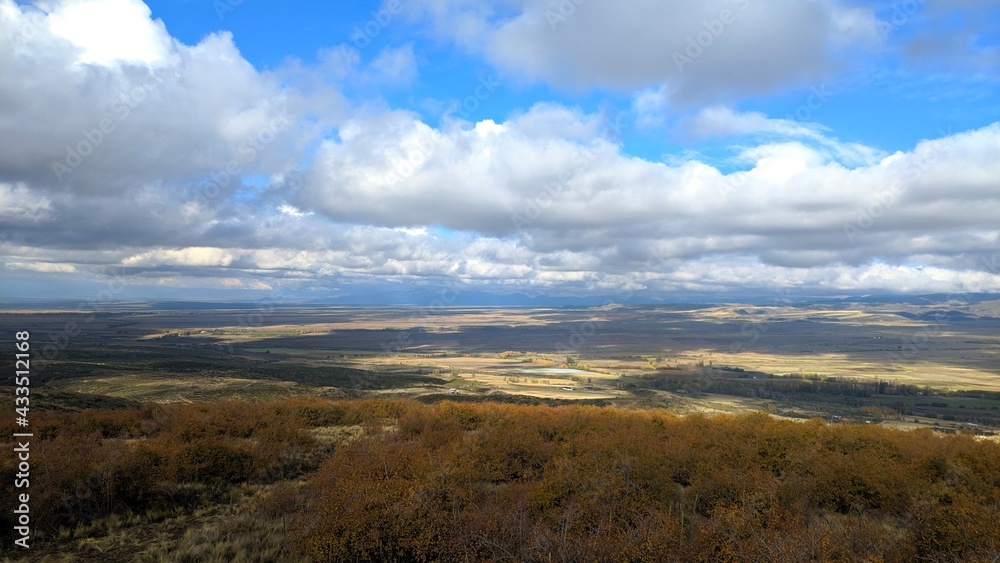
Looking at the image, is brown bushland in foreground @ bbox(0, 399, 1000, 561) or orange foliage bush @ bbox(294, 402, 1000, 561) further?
brown bushland in foreground @ bbox(0, 399, 1000, 561)

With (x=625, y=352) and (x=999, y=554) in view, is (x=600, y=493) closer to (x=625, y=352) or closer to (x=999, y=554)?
Result: (x=999, y=554)

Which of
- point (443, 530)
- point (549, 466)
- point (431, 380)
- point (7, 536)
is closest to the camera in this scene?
point (443, 530)

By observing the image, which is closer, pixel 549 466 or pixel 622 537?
pixel 622 537

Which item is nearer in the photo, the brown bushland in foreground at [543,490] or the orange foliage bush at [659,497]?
the orange foliage bush at [659,497]

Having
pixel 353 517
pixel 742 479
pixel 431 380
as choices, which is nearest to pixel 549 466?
pixel 742 479

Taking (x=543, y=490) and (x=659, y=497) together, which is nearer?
(x=543, y=490)

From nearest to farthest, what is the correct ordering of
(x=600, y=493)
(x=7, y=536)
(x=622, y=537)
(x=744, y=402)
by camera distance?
(x=622, y=537) → (x=7, y=536) → (x=600, y=493) → (x=744, y=402)

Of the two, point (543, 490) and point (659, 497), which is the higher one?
point (543, 490)

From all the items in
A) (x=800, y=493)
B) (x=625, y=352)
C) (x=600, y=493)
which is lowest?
(x=625, y=352)
